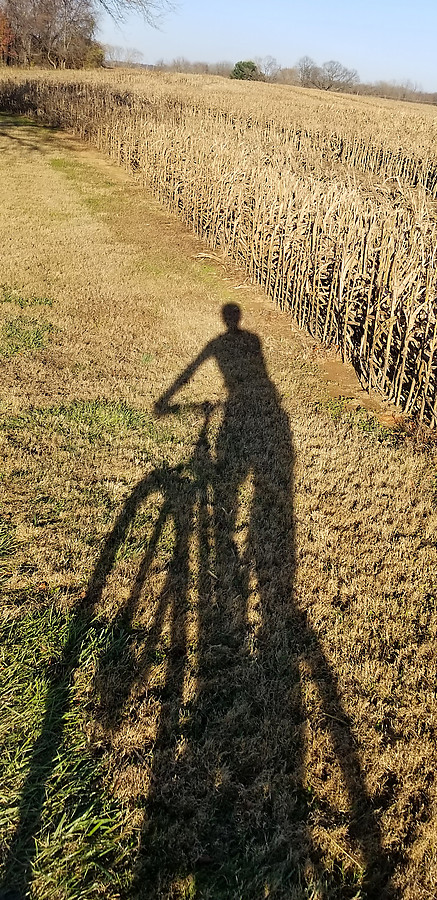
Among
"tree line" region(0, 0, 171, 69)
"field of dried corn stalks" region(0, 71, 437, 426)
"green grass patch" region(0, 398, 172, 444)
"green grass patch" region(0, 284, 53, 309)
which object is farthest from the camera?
"tree line" region(0, 0, 171, 69)

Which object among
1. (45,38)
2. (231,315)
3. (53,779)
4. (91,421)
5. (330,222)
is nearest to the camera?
(53,779)

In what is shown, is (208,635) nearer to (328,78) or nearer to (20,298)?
(20,298)

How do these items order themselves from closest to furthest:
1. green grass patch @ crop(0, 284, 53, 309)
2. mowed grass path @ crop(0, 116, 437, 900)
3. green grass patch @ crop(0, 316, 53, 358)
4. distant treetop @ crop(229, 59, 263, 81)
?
mowed grass path @ crop(0, 116, 437, 900) < green grass patch @ crop(0, 316, 53, 358) < green grass patch @ crop(0, 284, 53, 309) < distant treetop @ crop(229, 59, 263, 81)

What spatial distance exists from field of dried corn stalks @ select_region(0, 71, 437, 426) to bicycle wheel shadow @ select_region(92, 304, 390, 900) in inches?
95.7

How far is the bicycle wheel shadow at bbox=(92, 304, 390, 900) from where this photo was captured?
223 cm

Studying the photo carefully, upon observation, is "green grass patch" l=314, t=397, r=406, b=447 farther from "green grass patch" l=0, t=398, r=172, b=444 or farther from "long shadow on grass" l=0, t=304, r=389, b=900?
"green grass patch" l=0, t=398, r=172, b=444

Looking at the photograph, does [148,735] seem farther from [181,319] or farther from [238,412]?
[181,319]

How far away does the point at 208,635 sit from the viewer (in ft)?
10.5

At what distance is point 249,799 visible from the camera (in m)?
2.45

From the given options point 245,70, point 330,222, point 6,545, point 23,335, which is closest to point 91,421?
point 6,545

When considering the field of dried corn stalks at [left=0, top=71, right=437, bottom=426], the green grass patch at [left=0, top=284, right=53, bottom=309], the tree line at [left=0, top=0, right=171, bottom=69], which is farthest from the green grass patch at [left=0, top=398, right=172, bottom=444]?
the tree line at [left=0, top=0, right=171, bottom=69]

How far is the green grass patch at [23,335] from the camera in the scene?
640cm

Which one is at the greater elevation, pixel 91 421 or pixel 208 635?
pixel 91 421

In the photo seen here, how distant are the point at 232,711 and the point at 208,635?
1.65ft
